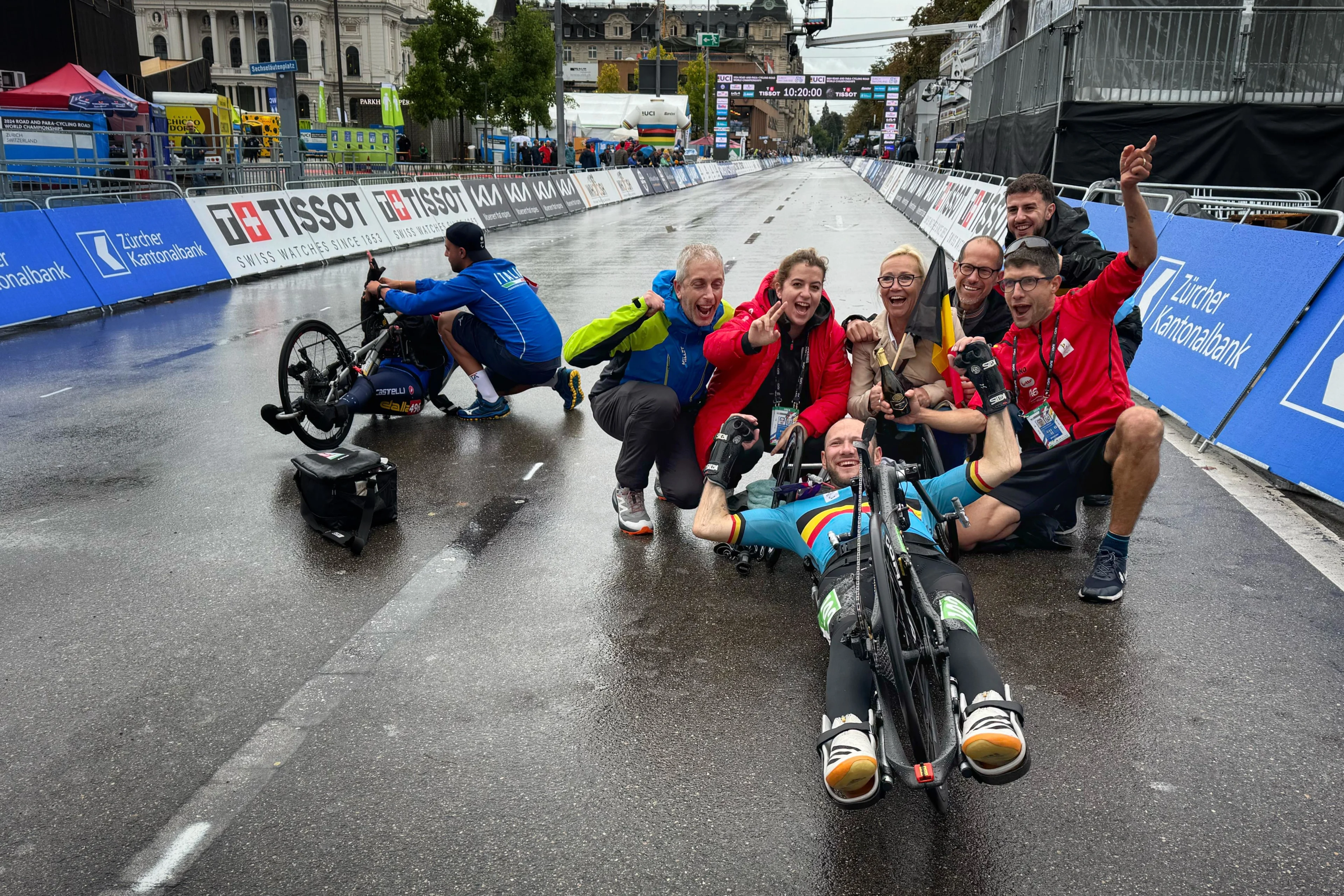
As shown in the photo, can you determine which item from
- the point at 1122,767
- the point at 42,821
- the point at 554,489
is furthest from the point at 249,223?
the point at 1122,767

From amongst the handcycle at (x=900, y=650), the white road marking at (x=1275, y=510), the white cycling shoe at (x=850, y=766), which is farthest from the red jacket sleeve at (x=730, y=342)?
the white road marking at (x=1275, y=510)

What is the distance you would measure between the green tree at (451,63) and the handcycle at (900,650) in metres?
50.6

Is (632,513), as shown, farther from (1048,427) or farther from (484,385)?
(484,385)

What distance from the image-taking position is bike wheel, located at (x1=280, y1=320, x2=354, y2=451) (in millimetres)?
6848

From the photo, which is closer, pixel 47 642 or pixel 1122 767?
pixel 1122 767

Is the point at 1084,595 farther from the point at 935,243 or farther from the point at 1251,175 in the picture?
the point at 935,243

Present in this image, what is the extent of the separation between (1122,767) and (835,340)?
2.35 meters

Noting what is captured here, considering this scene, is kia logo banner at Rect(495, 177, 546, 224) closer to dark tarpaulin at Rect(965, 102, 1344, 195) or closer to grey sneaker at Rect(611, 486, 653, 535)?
dark tarpaulin at Rect(965, 102, 1344, 195)

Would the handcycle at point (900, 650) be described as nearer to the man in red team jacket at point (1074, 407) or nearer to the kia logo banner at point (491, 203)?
the man in red team jacket at point (1074, 407)

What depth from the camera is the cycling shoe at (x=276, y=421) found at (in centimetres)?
660

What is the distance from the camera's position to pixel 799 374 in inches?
197

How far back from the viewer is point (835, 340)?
4.99m

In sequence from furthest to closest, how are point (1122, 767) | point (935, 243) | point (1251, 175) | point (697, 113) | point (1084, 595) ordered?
point (697, 113) < point (935, 243) < point (1251, 175) < point (1084, 595) < point (1122, 767)

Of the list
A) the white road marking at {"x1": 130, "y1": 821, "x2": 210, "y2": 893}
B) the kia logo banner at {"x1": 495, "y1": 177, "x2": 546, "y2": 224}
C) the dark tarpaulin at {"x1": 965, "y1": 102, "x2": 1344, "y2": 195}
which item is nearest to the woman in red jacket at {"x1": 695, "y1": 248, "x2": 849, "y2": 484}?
the white road marking at {"x1": 130, "y1": 821, "x2": 210, "y2": 893}
